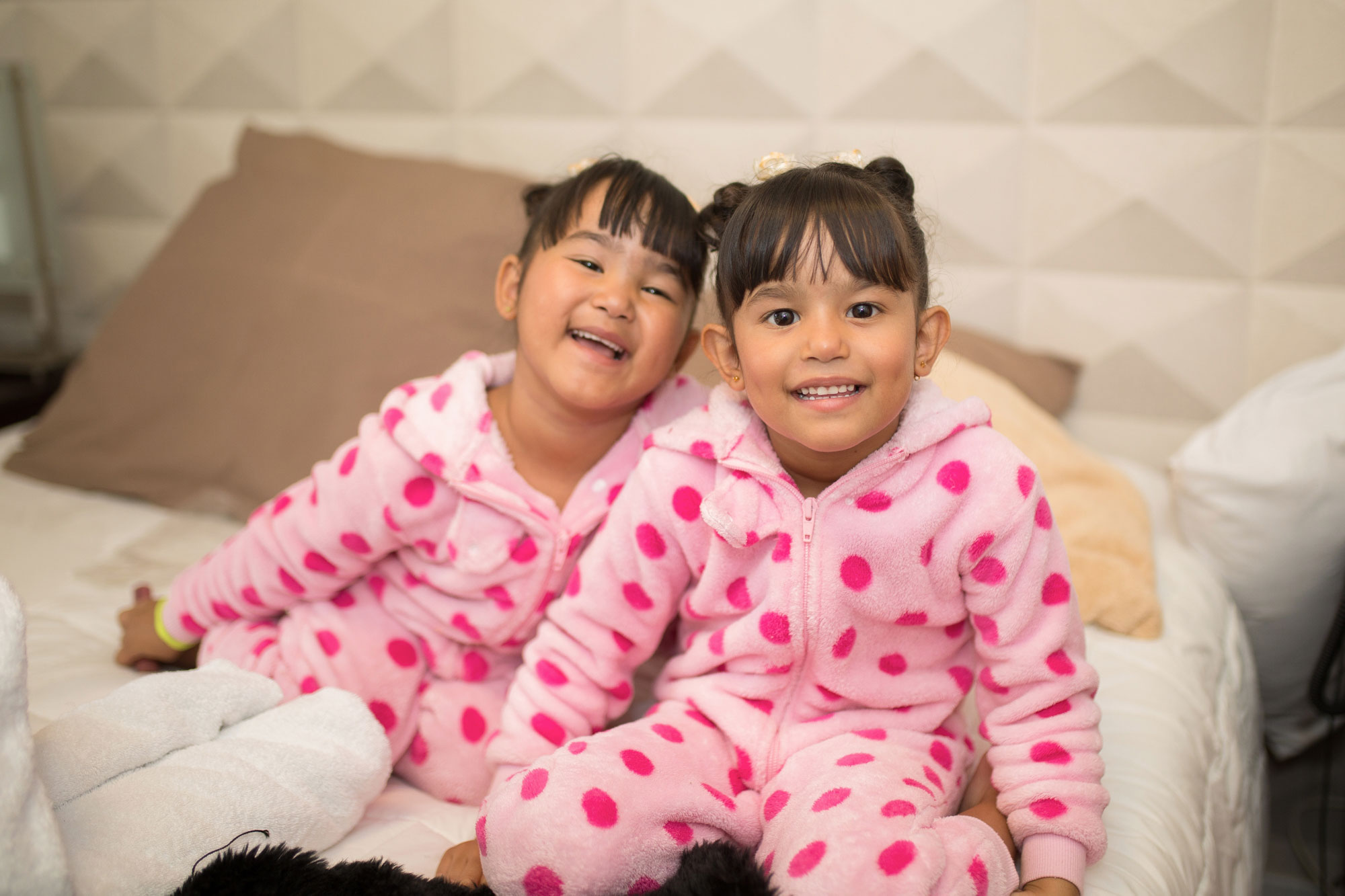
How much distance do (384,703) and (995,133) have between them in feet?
4.16

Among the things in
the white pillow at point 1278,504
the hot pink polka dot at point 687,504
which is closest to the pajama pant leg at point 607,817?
the hot pink polka dot at point 687,504

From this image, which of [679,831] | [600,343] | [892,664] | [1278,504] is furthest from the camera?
[1278,504]

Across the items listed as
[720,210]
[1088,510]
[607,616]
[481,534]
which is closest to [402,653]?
[481,534]

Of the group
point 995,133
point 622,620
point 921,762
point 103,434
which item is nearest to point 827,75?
point 995,133

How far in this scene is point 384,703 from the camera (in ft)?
3.40

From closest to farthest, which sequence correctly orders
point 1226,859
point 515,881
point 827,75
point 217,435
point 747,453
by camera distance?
point 515,881, point 747,453, point 1226,859, point 217,435, point 827,75

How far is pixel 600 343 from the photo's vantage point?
3.33 ft

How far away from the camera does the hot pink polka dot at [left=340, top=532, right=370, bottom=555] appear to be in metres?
1.04

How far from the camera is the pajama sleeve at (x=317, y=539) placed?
3.38 feet

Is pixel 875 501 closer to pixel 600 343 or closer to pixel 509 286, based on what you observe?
pixel 600 343

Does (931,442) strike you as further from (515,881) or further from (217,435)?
(217,435)

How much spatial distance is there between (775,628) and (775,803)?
0.50ft

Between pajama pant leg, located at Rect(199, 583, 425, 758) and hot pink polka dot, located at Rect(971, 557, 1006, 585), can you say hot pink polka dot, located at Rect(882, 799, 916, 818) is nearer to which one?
hot pink polka dot, located at Rect(971, 557, 1006, 585)

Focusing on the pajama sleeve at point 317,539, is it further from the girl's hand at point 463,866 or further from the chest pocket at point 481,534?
the girl's hand at point 463,866
